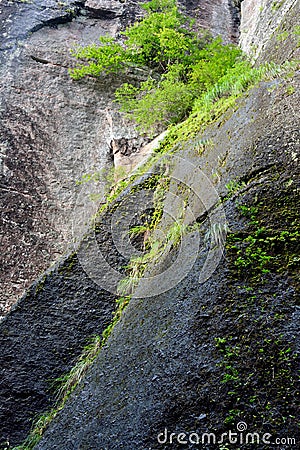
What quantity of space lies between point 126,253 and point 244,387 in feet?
11.4

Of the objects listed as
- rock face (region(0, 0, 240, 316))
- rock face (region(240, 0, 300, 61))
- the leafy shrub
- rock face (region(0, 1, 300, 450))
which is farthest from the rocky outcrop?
the leafy shrub

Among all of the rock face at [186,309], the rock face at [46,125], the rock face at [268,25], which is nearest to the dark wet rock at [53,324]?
the rock face at [186,309]

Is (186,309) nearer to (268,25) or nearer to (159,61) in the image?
(268,25)

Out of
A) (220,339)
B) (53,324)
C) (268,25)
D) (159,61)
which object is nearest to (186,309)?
(220,339)

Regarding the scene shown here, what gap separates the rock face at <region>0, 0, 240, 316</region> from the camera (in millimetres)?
7895

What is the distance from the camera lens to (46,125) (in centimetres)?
939

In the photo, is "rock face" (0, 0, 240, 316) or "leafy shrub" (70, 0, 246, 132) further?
"leafy shrub" (70, 0, 246, 132)

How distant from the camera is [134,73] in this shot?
10.5 m

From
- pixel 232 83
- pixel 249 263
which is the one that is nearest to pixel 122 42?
pixel 232 83

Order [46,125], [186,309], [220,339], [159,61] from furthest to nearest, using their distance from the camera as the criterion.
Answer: [159,61] → [46,125] → [186,309] → [220,339]

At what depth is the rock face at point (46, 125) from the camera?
7.89 meters

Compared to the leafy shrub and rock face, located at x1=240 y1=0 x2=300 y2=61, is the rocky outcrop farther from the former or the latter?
the leafy shrub

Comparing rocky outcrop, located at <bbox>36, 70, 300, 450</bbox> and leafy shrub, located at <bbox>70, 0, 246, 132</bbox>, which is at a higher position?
rocky outcrop, located at <bbox>36, 70, 300, 450</bbox>

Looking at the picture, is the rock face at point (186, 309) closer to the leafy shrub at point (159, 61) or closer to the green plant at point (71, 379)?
the green plant at point (71, 379)
